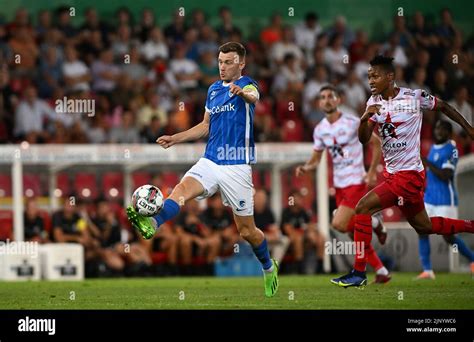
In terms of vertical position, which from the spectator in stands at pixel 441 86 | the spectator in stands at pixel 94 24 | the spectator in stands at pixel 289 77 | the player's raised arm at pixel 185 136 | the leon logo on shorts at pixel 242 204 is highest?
the spectator in stands at pixel 94 24

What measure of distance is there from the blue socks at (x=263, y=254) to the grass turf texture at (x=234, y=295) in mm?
360

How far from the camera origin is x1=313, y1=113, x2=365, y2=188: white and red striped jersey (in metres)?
14.1

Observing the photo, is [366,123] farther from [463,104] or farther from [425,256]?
[463,104]

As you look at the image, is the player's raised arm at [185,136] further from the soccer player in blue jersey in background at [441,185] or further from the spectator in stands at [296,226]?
the spectator in stands at [296,226]

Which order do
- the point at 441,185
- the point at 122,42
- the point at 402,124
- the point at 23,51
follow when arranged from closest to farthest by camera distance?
the point at 402,124 < the point at 441,185 < the point at 23,51 < the point at 122,42

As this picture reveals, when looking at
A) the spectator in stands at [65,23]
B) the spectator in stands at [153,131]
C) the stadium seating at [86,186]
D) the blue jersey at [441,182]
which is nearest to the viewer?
the blue jersey at [441,182]

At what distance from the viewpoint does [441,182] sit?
15.9 metres

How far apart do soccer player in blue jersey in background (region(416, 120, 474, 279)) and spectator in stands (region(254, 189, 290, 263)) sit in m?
3.58

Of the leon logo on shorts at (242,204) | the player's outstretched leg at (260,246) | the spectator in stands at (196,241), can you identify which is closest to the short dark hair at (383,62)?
the leon logo on shorts at (242,204)

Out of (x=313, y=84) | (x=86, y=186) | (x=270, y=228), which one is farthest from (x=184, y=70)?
(x=270, y=228)

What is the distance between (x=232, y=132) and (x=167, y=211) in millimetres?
1131

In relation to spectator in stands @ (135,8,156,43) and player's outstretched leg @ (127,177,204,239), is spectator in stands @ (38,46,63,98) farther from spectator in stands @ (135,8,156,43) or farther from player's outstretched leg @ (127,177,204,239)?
player's outstretched leg @ (127,177,204,239)

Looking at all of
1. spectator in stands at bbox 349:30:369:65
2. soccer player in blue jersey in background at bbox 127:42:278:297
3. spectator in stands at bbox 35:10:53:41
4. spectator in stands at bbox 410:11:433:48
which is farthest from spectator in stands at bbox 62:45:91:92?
soccer player in blue jersey in background at bbox 127:42:278:297

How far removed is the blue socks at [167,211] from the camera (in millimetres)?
10922
